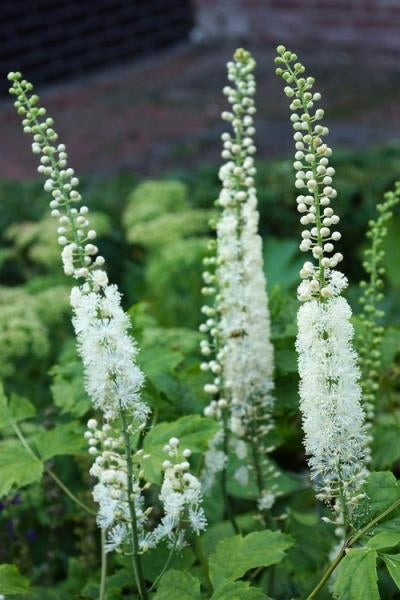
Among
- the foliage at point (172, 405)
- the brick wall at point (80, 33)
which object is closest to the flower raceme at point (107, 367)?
the foliage at point (172, 405)

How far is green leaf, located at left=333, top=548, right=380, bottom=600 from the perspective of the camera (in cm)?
203

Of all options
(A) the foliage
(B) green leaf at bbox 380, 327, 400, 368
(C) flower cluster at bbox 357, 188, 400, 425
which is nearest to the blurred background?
(A) the foliage

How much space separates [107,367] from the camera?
2.19m

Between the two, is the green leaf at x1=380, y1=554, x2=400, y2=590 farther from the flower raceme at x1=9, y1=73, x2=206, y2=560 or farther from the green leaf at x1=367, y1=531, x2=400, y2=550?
the flower raceme at x1=9, y1=73, x2=206, y2=560

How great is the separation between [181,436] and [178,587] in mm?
387

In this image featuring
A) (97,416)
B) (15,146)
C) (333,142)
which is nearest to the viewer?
(97,416)

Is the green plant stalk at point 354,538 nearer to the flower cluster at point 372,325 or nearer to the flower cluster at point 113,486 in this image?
the flower cluster at point 113,486

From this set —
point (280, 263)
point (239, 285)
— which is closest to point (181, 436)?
point (239, 285)

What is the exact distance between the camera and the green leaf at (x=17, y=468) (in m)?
2.46

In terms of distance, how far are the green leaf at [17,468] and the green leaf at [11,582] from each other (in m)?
0.18

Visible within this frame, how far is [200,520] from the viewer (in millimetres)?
2428

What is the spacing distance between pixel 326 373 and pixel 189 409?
0.91 m

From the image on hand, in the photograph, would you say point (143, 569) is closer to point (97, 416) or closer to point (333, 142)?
point (97, 416)

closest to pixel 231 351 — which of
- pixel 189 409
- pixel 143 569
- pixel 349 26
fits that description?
pixel 189 409
